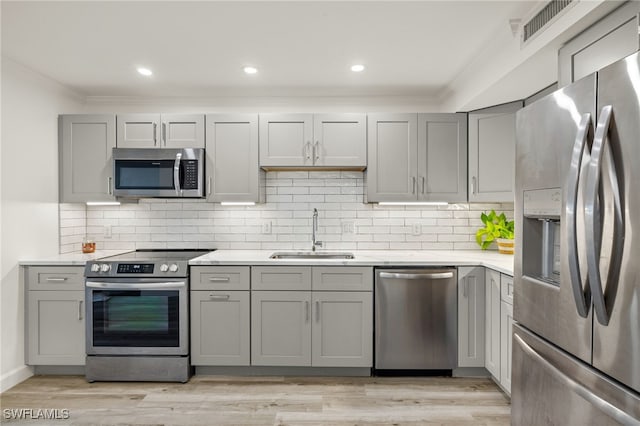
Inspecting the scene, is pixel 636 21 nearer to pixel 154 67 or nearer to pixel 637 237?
pixel 637 237

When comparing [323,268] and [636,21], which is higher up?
[636,21]

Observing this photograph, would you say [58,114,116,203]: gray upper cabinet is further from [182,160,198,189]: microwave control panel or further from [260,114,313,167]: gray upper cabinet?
[260,114,313,167]: gray upper cabinet

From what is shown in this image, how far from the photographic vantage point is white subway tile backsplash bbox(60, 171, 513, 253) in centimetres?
373

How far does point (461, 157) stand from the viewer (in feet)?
11.1

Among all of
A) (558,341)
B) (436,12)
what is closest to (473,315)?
(558,341)

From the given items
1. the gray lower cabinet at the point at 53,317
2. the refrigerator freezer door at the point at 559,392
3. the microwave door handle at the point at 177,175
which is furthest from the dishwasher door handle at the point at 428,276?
the gray lower cabinet at the point at 53,317

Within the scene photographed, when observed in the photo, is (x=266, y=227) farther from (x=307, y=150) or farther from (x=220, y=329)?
(x=220, y=329)

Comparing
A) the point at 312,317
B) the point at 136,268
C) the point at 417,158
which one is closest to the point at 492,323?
the point at 312,317

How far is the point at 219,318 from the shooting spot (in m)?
3.03

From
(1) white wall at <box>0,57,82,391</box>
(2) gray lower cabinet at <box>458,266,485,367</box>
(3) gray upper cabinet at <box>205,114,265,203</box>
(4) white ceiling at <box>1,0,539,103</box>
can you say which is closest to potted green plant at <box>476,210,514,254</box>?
(2) gray lower cabinet at <box>458,266,485,367</box>

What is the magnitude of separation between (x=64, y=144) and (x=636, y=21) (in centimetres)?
395

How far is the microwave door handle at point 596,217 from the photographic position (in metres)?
1.09

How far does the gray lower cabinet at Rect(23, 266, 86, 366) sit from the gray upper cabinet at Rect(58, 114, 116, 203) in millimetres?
738

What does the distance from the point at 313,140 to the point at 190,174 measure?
109 centimetres
